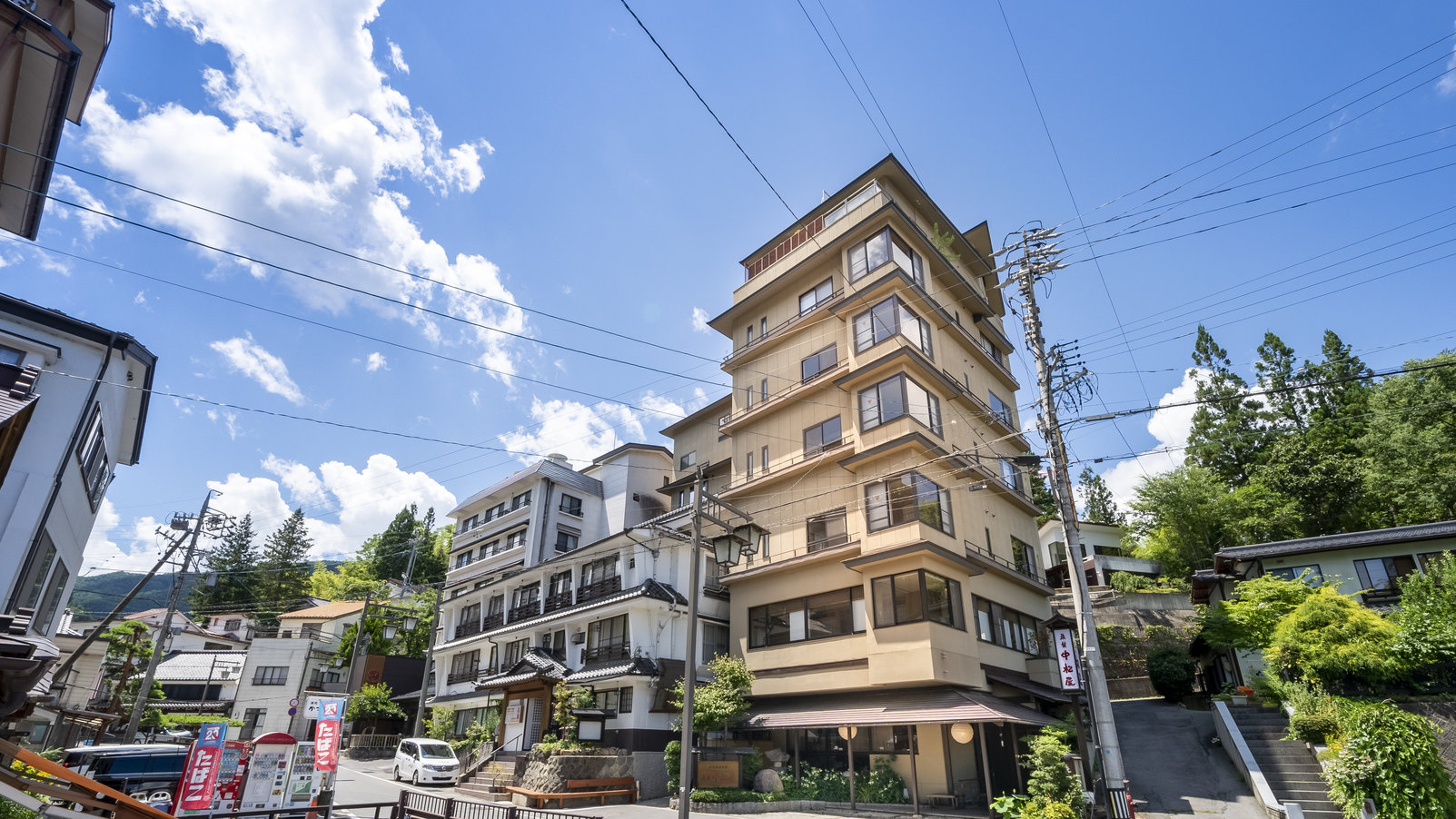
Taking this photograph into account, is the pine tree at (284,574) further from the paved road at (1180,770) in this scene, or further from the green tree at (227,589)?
the paved road at (1180,770)

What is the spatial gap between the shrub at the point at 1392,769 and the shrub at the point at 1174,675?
14.1m

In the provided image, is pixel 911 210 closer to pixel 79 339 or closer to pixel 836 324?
pixel 836 324

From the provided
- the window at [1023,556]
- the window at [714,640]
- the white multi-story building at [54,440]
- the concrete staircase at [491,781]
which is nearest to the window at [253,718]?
the concrete staircase at [491,781]

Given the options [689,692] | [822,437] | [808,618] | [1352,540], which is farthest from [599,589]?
[1352,540]

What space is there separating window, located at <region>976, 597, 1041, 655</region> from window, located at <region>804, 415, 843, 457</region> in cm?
795

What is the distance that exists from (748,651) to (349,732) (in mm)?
27954

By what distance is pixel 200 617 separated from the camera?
6606 cm

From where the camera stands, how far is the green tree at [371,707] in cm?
3884

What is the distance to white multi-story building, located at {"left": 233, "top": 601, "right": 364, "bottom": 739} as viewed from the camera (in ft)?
151

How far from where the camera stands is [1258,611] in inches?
924

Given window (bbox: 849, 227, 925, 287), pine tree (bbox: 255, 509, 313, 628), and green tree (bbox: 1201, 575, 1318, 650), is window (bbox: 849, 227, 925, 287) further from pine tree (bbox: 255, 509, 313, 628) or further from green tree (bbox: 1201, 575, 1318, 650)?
pine tree (bbox: 255, 509, 313, 628)

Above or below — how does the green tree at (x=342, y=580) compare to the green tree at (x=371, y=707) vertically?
above

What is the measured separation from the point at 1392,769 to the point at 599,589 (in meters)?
27.8

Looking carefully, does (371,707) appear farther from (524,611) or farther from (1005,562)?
(1005,562)
